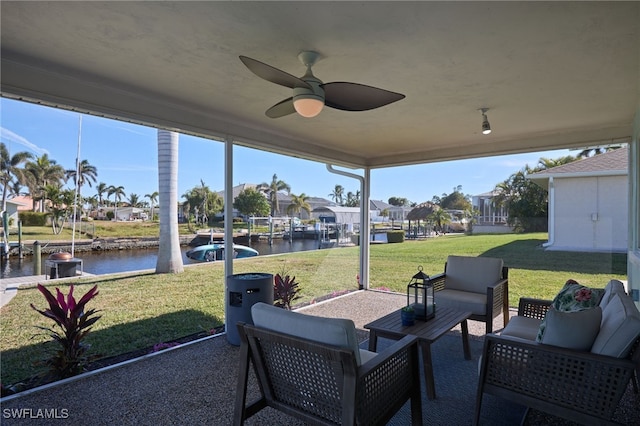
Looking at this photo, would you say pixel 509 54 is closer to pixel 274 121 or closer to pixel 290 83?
pixel 290 83

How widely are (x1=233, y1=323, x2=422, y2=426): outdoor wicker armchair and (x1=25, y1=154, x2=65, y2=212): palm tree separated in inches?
121

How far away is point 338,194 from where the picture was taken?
6219 mm

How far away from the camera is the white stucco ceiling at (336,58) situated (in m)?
1.82

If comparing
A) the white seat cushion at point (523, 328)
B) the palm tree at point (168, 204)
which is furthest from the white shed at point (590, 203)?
the palm tree at point (168, 204)

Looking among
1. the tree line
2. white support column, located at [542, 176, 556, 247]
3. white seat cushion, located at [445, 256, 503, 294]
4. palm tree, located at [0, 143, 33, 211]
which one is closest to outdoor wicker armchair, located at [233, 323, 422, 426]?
white seat cushion, located at [445, 256, 503, 294]

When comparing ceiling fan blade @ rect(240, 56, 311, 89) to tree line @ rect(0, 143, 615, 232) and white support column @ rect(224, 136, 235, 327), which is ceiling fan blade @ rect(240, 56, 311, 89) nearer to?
white support column @ rect(224, 136, 235, 327)

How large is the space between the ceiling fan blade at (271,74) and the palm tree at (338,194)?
410cm

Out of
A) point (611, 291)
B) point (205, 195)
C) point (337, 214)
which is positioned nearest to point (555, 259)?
point (611, 291)

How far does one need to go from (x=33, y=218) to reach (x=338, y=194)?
4.23 meters

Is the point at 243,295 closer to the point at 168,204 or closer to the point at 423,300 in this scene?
the point at 423,300

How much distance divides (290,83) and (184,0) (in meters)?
0.65

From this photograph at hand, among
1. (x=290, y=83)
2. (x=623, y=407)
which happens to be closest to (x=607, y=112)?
(x=623, y=407)

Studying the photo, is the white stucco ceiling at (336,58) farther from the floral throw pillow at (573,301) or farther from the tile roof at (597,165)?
the floral throw pillow at (573,301)

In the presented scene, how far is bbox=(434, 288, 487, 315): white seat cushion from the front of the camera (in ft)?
12.2
